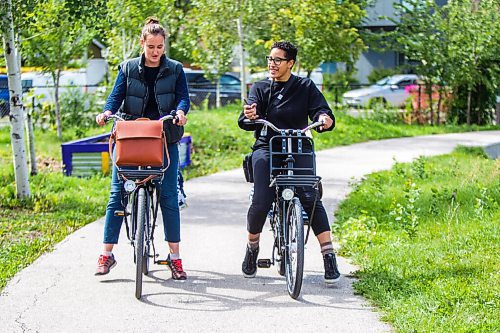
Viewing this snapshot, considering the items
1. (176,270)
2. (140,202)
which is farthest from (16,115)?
(140,202)

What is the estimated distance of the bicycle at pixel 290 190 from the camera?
642cm

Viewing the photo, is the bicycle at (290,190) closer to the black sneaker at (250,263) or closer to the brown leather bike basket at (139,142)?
the black sneaker at (250,263)

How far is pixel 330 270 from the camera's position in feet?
22.1

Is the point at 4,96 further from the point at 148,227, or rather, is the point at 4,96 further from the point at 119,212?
the point at 148,227

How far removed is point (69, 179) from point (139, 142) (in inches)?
237

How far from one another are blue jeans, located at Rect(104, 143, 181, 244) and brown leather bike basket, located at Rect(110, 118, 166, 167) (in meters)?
0.40

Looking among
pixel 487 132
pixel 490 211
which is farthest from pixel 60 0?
pixel 487 132

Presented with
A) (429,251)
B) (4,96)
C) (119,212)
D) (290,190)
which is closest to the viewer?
(290,190)

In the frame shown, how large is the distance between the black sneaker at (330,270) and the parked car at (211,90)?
54.9 ft

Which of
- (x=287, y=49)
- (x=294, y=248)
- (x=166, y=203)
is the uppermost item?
(x=287, y=49)

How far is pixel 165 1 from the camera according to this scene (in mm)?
14453

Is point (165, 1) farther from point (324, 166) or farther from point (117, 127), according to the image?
point (117, 127)

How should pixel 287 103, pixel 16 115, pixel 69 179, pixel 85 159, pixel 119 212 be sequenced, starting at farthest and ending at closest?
pixel 85 159 < pixel 69 179 < pixel 16 115 < pixel 119 212 < pixel 287 103

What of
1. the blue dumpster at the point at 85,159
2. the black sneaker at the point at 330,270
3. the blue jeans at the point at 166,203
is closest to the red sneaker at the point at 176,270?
the blue jeans at the point at 166,203
